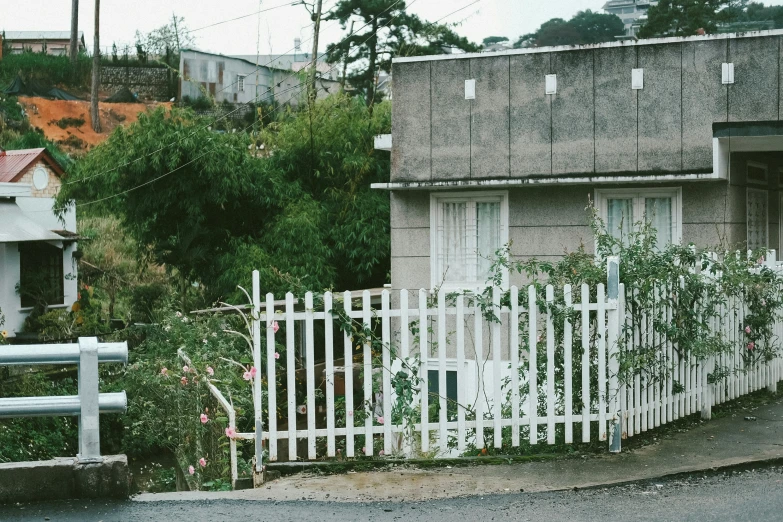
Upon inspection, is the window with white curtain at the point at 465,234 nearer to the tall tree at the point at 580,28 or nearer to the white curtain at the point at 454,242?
the white curtain at the point at 454,242

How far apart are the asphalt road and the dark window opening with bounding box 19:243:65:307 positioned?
20075 mm

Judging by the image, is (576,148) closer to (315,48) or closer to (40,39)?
(315,48)

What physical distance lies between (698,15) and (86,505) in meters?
28.5

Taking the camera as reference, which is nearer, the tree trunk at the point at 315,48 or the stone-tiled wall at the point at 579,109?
the stone-tiled wall at the point at 579,109

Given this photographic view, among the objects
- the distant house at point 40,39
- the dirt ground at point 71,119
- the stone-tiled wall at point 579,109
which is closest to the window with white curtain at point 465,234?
the stone-tiled wall at point 579,109

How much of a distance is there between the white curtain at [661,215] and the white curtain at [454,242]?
9.04ft

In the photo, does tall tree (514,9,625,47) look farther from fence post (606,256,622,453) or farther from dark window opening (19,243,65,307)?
fence post (606,256,622,453)

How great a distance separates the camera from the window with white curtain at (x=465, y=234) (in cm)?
1464

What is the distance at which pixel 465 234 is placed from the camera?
14844 millimetres

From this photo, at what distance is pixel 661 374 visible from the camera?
8617mm

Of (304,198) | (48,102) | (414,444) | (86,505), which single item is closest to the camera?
(86,505)

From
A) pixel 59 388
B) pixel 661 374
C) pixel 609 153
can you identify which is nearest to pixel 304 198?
pixel 59 388

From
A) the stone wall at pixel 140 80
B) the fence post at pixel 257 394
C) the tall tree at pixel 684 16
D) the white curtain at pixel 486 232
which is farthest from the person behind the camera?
the stone wall at pixel 140 80

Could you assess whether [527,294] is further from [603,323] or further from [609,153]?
[609,153]
